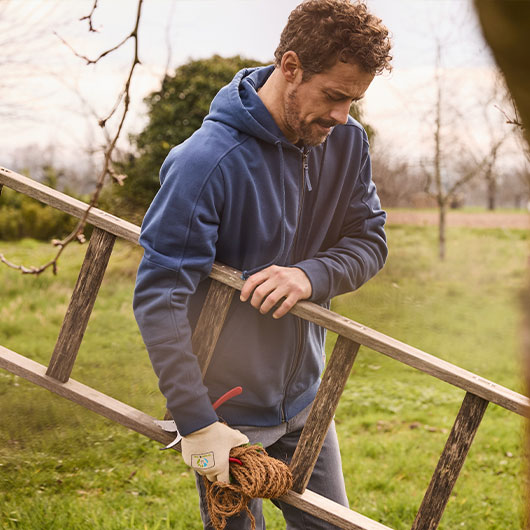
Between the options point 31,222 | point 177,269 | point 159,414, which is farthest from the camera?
point 31,222

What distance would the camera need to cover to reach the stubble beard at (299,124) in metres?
1.93

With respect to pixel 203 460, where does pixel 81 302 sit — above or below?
above

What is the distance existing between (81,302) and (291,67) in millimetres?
1007

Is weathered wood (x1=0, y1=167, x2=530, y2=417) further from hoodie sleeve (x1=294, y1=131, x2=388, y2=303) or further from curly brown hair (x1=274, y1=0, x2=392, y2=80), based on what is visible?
curly brown hair (x1=274, y1=0, x2=392, y2=80)

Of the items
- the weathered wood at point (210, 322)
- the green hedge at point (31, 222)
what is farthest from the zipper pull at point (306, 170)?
the green hedge at point (31, 222)

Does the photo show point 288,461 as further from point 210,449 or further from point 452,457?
point 452,457

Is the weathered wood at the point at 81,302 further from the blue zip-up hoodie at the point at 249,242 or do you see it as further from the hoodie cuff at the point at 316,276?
the hoodie cuff at the point at 316,276

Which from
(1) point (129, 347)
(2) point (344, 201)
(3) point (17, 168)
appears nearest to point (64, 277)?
(1) point (129, 347)

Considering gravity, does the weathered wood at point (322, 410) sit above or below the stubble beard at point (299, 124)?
below

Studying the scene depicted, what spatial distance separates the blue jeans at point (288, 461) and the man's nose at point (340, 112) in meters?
1.01

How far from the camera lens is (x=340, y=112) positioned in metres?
1.92

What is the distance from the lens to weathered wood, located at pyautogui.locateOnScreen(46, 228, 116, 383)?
2.08m

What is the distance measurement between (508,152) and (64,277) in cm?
763

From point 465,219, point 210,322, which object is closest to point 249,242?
point 210,322
